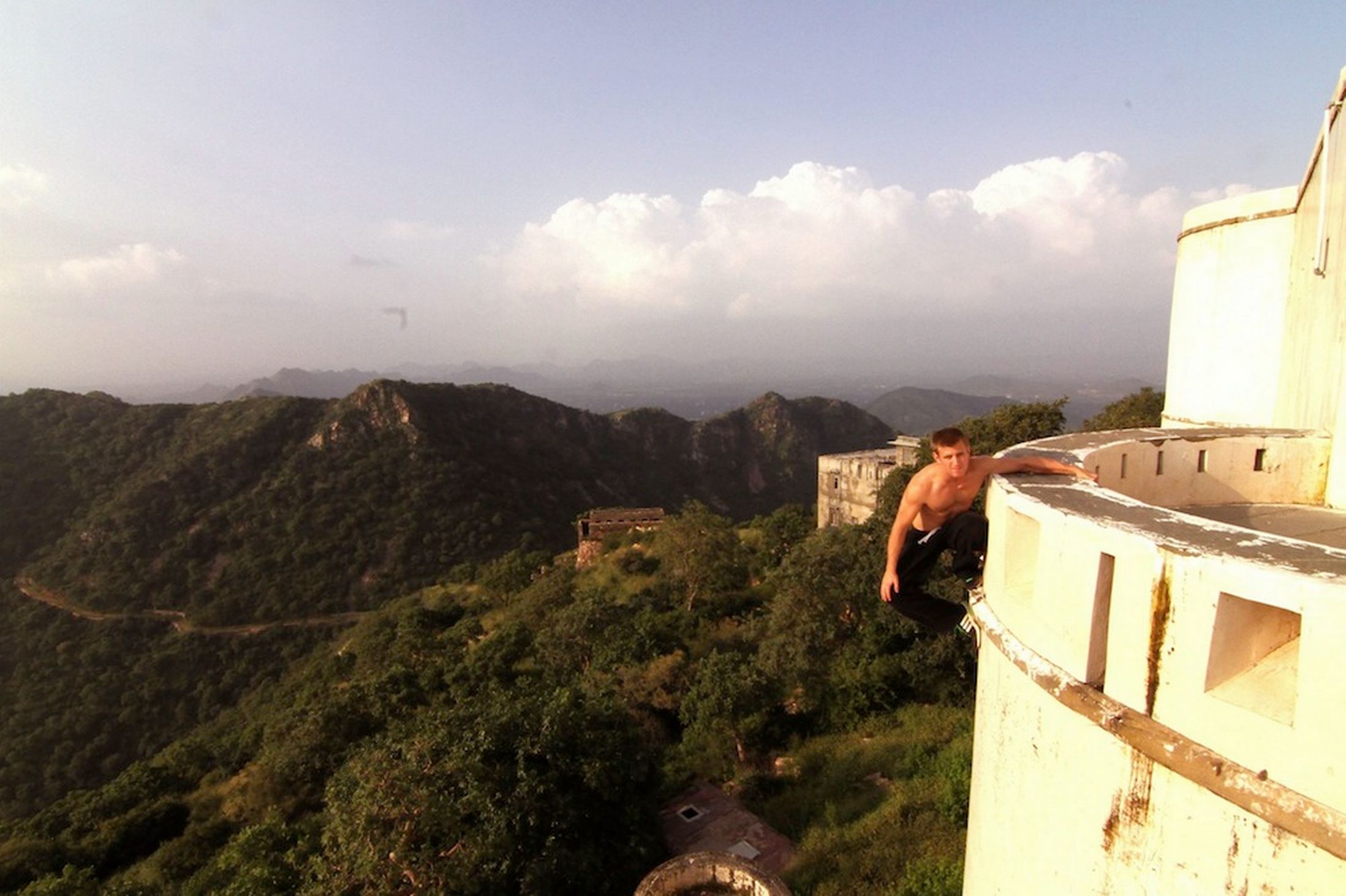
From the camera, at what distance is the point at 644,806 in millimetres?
12562

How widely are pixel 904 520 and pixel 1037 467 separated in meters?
0.81

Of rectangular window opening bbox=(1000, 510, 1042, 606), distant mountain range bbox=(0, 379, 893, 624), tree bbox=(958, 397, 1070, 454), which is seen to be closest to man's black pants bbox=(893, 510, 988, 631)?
rectangular window opening bbox=(1000, 510, 1042, 606)

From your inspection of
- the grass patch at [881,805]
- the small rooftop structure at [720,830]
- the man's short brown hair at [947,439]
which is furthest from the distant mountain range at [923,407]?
the man's short brown hair at [947,439]

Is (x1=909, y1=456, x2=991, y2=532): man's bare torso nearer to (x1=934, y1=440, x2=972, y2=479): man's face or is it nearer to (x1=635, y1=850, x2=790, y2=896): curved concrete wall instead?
(x1=934, y1=440, x2=972, y2=479): man's face

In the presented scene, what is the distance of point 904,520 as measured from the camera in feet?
13.5

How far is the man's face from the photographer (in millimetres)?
3977

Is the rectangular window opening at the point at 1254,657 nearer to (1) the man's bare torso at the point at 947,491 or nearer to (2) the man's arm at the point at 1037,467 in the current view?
(2) the man's arm at the point at 1037,467

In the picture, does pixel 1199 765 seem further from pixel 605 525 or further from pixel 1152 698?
pixel 605 525

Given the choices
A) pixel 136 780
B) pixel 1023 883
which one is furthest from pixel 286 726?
pixel 1023 883

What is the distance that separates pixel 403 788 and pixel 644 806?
440 centimetres

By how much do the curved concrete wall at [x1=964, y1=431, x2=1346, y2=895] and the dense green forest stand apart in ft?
25.6

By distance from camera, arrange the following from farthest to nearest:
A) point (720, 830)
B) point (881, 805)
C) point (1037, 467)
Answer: point (720, 830)
point (881, 805)
point (1037, 467)

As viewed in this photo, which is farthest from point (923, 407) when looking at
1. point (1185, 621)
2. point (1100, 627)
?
point (1185, 621)

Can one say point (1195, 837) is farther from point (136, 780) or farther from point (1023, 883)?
point (136, 780)
